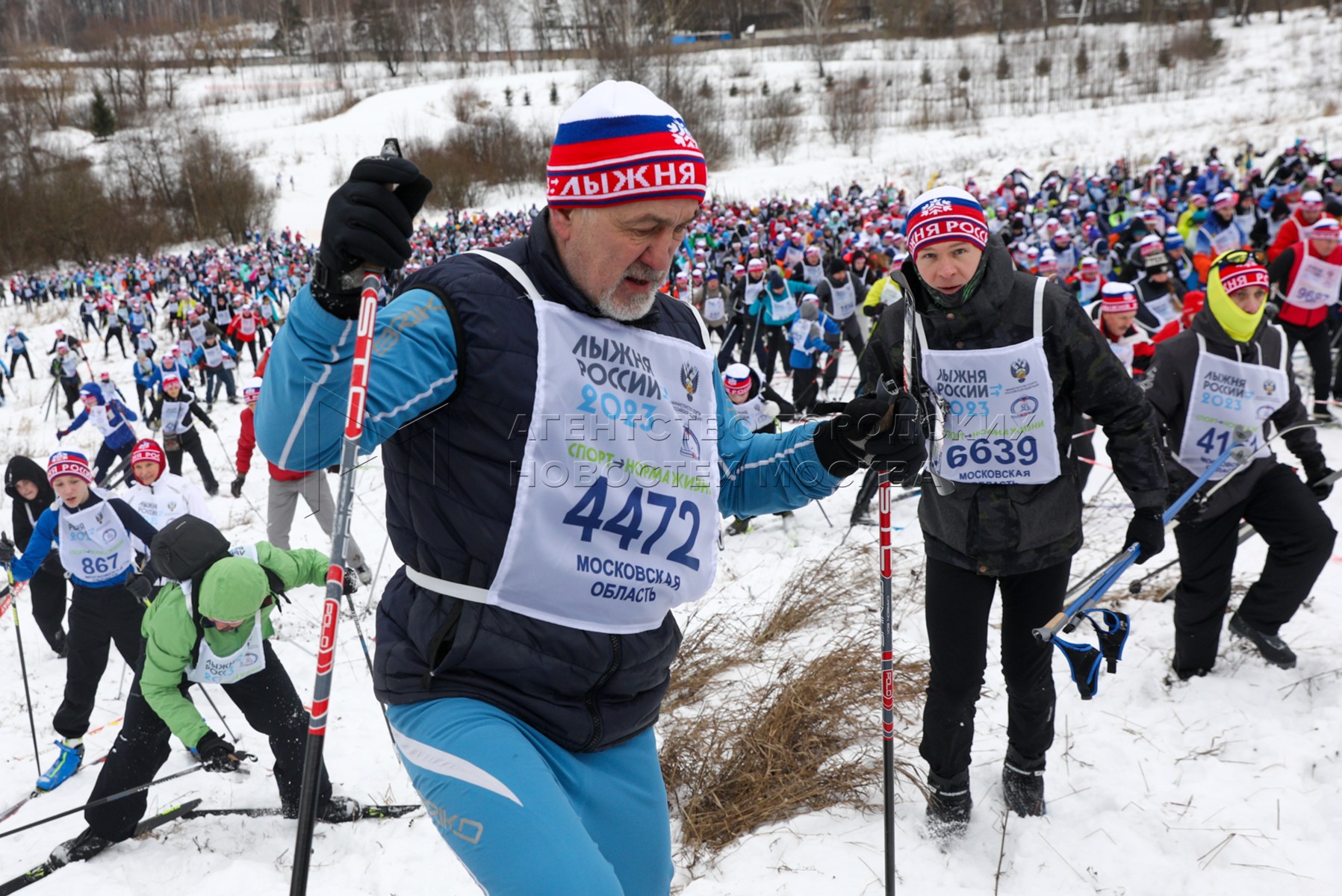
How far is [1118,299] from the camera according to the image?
6.36 meters

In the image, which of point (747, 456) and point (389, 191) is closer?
point (389, 191)

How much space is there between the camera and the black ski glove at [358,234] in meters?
1.43

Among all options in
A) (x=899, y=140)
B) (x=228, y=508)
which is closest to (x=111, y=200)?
(x=899, y=140)

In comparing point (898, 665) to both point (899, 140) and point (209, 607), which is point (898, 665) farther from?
point (899, 140)

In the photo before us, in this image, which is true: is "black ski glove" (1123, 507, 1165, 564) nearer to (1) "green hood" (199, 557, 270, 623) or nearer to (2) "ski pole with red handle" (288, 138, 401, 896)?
(2) "ski pole with red handle" (288, 138, 401, 896)

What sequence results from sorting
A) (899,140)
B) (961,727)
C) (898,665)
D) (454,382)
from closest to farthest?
(454,382) → (961,727) → (898,665) → (899,140)

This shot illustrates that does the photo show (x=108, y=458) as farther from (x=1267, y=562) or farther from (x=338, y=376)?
(x=1267, y=562)

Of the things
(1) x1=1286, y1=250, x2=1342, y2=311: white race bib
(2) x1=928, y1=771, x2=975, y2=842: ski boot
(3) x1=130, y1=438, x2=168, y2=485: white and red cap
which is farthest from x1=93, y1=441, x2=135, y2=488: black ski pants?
(1) x1=1286, y1=250, x2=1342, y2=311: white race bib

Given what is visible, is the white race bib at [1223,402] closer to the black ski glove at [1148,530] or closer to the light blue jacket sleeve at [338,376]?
the black ski glove at [1148,530]

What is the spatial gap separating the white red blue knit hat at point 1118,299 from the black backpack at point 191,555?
19.7 feet

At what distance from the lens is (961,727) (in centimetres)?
309

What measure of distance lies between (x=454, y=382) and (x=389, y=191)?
13.8 inches

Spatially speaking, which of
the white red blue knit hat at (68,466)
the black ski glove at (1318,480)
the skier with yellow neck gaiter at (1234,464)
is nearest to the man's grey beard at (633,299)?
the skier with yellow neck gaiter at (1234,464)

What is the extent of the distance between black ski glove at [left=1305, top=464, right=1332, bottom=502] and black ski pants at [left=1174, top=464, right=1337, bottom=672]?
2.3 inches
